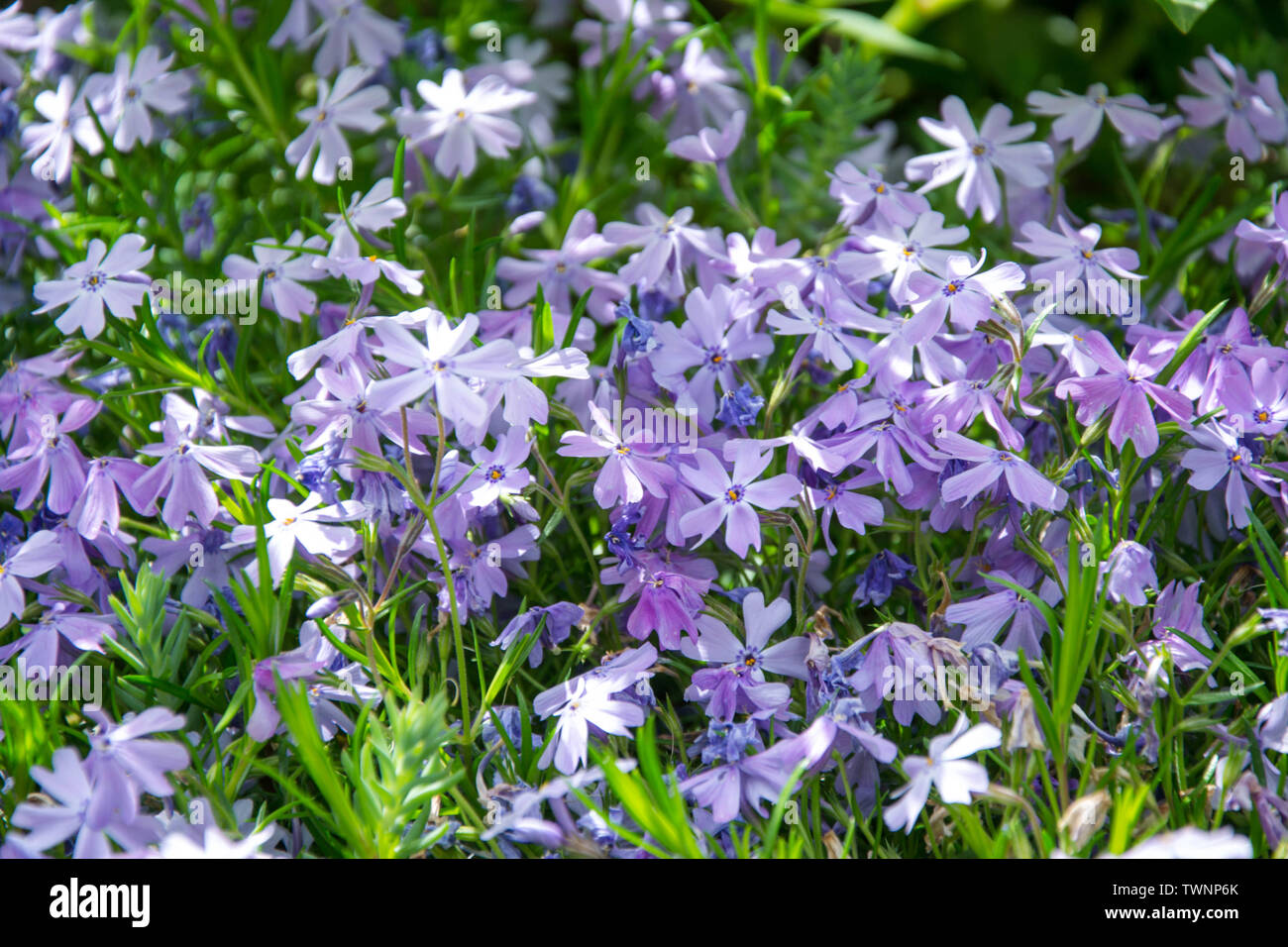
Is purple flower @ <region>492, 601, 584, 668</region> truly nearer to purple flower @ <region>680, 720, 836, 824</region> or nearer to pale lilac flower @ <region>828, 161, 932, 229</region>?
purple flower @ <region>680, 720, 836, 824</region>

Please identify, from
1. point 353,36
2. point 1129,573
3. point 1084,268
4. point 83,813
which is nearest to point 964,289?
point 1084,268

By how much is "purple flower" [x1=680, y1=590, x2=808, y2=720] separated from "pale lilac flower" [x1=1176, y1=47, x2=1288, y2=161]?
1123mm

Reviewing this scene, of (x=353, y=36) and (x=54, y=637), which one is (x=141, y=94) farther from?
(x=54, y=637)

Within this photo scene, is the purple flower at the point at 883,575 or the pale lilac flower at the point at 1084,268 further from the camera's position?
the pale lilac flower at the point at 1084,268

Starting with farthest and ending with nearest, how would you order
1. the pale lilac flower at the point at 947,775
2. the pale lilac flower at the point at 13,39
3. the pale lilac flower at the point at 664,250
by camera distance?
the pale lilac flower at the point at 13,39
the pale lilac flower at the point at 664,250
the pale lilac flower at the point at 947,775

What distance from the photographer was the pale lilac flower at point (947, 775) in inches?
36.9

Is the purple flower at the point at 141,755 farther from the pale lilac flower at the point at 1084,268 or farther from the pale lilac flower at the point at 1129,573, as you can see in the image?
the pale lilac flower at the point at 1084,268

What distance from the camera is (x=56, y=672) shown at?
120cm

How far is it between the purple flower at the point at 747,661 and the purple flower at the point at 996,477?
8.7 inches

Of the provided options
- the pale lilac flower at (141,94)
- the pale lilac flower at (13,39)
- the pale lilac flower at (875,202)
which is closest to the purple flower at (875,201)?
the pale lilac flower at (875,202)

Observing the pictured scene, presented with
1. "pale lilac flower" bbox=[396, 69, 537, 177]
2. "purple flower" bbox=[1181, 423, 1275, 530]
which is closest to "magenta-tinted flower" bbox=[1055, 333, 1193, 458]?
"purple flower" bbox=[1181, 423, 1275, 530]

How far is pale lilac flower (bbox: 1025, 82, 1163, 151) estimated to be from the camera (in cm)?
163

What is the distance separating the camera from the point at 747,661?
116 centimetres
